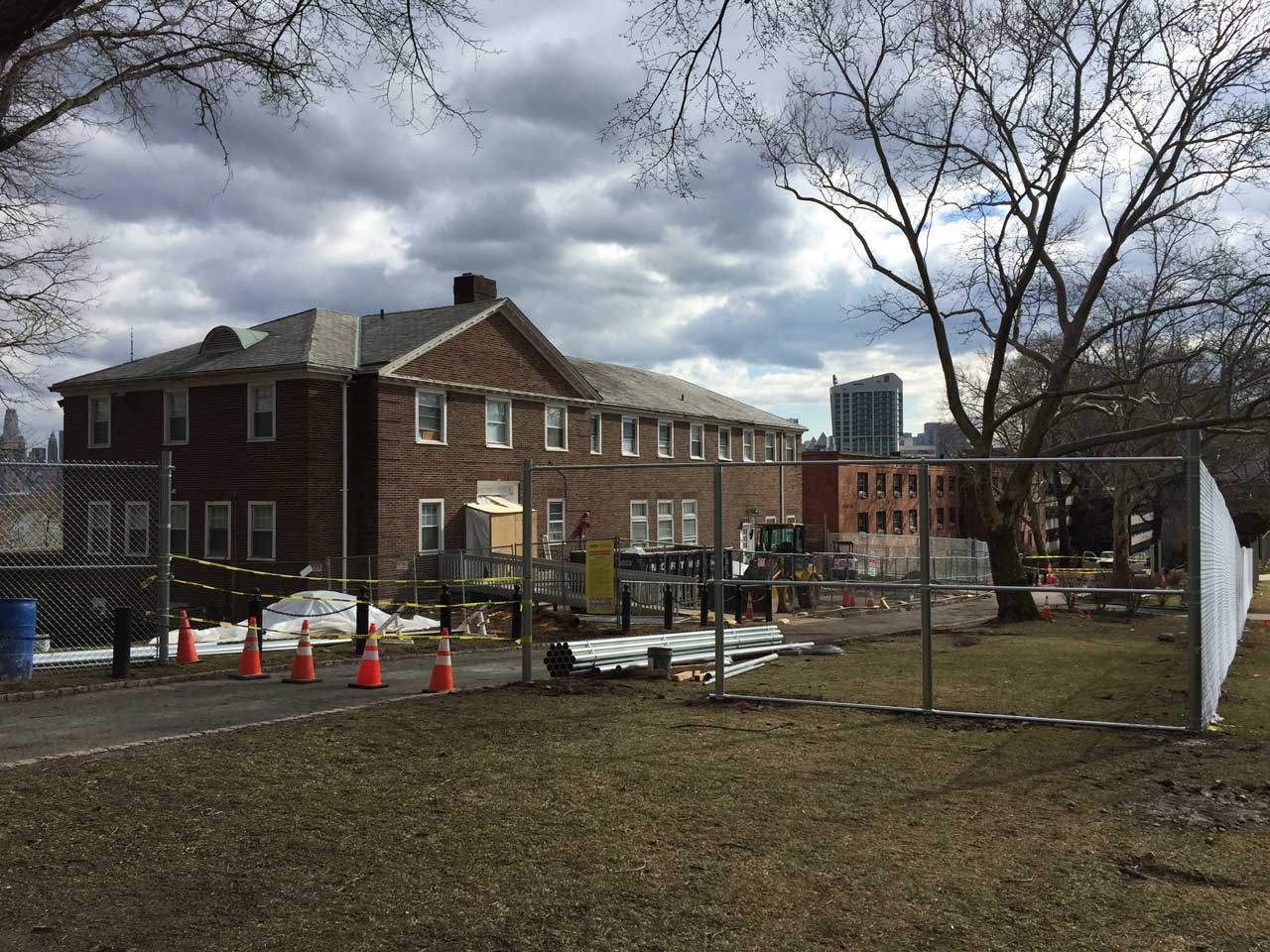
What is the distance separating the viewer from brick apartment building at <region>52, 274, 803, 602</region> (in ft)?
91.8

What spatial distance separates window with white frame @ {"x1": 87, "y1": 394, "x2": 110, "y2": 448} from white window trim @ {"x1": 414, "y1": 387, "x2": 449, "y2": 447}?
10875 millimetres

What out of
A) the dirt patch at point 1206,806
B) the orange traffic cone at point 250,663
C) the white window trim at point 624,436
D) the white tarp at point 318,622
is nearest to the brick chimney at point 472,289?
the white window trim at point 624,436

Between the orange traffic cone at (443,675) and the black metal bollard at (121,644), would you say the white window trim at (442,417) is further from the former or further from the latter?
the orange traffic cone at (443,675)

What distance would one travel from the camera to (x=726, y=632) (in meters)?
13.9

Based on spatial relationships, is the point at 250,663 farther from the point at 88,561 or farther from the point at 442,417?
the point at 88,561

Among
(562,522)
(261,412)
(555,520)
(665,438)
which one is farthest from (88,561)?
(665,438)

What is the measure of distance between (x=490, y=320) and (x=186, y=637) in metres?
19.8

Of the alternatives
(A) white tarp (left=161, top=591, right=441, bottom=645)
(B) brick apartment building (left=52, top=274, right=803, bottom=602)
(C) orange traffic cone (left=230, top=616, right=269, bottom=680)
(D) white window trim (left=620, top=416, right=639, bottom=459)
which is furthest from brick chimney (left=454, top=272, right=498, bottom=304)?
(C) orange traffic cone (left=230, top=616, right=269, bottom=680)

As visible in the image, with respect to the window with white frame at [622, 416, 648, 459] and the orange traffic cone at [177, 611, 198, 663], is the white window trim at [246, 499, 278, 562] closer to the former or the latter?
the orange traffic cone at [177, 611, 198, 663]

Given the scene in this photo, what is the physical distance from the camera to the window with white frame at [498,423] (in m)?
32.2

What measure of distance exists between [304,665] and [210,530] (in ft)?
61.3

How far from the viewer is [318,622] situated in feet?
65.4

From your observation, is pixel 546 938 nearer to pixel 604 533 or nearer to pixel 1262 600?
pixel 604 533

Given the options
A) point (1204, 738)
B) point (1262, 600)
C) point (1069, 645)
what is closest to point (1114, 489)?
point (1262, 600)
